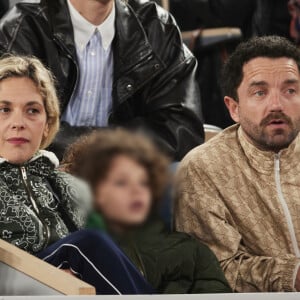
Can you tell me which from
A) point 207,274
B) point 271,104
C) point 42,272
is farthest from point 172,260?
point 271,104

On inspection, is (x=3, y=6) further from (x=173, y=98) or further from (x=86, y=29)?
(x=173, y=98)

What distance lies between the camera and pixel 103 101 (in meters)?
2.36

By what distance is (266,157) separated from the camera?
2252mm

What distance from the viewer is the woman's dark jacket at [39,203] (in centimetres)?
196

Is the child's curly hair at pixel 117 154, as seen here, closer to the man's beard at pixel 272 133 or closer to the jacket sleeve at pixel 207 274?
the jacket sleeve at pixel 207 274

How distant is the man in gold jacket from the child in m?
0.10

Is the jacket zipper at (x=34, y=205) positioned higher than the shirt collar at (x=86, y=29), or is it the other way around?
the shirt collar at (x=86, y=29)

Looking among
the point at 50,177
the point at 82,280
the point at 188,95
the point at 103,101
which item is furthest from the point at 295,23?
the point at 82,280

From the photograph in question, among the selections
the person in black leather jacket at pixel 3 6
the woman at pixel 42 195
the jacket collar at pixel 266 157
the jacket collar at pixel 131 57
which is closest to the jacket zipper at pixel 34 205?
the woman at pixel 42 195

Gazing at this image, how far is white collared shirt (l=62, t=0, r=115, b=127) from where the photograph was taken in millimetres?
2336

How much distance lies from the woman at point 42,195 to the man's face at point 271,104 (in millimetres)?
418

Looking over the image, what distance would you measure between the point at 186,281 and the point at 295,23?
4.37 feet

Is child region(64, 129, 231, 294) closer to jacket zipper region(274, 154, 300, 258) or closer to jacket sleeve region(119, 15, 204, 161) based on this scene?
jacket zipper region(274, 154, 300, 258)

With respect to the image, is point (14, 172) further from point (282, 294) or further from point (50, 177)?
point (282, 294)
